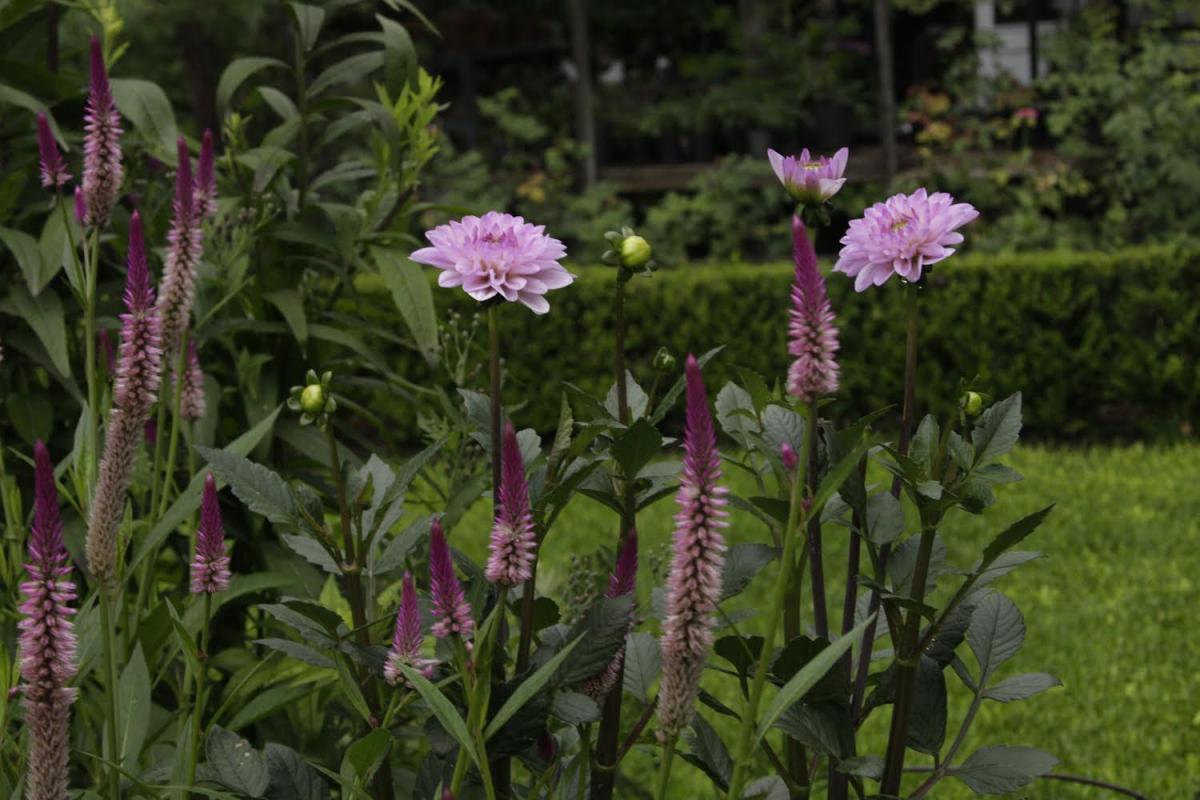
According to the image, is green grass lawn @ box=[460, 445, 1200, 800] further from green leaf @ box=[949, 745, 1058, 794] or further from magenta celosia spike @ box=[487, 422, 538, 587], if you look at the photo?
magenta celosia spike @ box=[487, 422, 538, 587]

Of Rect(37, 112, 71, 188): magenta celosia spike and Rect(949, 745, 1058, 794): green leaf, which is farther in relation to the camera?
Rect(37, 112, 71, 188): magenta celosia spike

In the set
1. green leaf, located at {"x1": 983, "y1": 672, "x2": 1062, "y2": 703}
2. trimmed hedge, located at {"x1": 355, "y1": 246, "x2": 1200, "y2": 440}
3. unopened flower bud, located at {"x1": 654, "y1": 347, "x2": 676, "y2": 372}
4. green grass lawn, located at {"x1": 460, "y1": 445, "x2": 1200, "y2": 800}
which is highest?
unopened flower bud, located at {"x1": 654, "y1": 347, "x2": 676, "y2": 372}

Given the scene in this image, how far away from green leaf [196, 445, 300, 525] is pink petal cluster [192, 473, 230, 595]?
0.02 meters

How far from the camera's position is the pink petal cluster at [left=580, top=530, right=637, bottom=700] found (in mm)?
1153

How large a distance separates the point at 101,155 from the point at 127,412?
15.5 inches

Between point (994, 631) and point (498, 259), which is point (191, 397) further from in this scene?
point (994, 631)

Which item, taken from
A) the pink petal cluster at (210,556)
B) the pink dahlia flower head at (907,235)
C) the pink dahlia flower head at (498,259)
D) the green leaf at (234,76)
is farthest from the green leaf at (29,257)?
the pink dahlia flower head at (907,235)

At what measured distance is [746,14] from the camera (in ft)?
35.6

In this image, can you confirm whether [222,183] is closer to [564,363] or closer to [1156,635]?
[1156,635]

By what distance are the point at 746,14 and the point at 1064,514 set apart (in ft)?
19.4

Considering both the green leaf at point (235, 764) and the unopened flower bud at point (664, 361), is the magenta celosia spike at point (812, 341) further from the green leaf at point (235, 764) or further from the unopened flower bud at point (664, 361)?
the green leaf at point (235, 764)

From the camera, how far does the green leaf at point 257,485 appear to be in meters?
1.24

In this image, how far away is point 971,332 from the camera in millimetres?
7723

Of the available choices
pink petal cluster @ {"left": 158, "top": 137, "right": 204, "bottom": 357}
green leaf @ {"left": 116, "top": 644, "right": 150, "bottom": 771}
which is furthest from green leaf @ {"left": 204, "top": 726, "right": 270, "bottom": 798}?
pink petal cluster @ {"left": 158, "top": 137, "right": 204, "bottom": 357}
